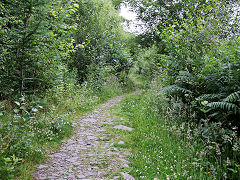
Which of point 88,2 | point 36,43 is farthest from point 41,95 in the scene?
point 88,2

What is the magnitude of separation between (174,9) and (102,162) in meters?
15.0

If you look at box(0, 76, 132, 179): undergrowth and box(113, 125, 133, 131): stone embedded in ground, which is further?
box(113, 125, 133, 131): stone embedded in ground

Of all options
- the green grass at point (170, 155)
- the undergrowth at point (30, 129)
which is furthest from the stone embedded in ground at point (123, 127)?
the undergrowth at point (30, 129)

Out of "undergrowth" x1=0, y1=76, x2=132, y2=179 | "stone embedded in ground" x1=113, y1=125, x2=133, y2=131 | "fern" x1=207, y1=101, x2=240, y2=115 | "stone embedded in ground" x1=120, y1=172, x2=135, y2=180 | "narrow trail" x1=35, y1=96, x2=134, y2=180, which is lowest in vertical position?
"stone embedded in ground" x1=120, y1=172, x2=135, y2=180

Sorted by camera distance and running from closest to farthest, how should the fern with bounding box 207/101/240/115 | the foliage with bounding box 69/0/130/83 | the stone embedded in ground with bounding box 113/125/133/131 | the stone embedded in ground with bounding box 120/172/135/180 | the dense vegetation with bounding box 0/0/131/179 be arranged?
1. the stone embedded in ground with bounding box 120/172/135/180
2. the dense vegetation with bounding box 0/0/131/179
3. the fern with bounding box 207/101/240/115
4. the stone embedded in ground with bounding box 113/125/133/131
5. the foliage with bounding box 69/0/130/83

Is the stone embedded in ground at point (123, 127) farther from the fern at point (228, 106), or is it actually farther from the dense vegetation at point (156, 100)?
the fern at point (228, 106)

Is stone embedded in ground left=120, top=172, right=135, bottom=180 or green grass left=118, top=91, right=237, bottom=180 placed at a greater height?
green grass left=118, top=91, right=237, bottom=180

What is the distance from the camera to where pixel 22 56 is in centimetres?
471

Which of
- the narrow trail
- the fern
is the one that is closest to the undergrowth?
the narrow trail

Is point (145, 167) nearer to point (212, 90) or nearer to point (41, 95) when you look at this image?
point (212, 90)

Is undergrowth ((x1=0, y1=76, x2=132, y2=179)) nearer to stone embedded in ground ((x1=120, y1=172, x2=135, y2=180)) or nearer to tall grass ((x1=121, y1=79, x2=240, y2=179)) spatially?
stone embedded in ground ((x1=120, y1=172, x2=135, y2=180))

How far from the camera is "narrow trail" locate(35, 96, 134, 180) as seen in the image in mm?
3344

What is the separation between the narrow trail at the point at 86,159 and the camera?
3344 mm

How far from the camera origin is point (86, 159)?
13.2 ft
